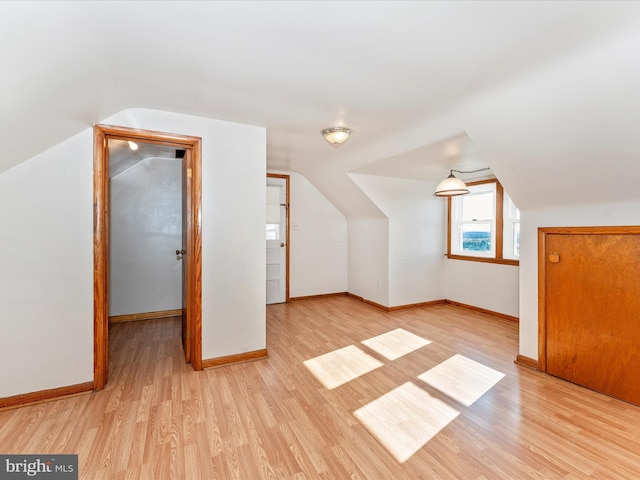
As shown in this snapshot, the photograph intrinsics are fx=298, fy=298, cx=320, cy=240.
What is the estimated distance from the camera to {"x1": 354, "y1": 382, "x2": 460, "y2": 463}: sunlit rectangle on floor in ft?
5.87

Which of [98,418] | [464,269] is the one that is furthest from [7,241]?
[464,269]

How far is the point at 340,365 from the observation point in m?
2.84

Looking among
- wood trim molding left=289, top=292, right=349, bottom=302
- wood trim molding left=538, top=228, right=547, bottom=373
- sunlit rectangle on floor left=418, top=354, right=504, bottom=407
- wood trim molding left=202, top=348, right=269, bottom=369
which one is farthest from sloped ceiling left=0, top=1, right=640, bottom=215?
wood trim molding left=289, top=292, right=349, bottom=302

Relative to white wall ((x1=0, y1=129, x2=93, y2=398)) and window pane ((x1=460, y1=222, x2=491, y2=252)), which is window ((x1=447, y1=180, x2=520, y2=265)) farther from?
white wall ((x1=0, y1=129, x2=93, y2=398))

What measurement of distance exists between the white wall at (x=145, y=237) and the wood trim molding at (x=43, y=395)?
6.75 feet

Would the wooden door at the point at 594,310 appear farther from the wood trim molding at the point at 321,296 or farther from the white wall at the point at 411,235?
the wood trim molding at the point at 321,296

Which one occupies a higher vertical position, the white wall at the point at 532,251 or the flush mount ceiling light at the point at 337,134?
the flush mount ceiling light at the point at 337,134

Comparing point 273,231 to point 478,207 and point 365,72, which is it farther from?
point 365,72

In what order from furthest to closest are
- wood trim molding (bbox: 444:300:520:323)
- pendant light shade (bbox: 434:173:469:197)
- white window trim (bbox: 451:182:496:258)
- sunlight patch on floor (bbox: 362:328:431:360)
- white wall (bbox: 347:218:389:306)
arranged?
white wall (bbox: 347:218:389:306)
white window trim (bbox: 451:182:496:258)
wood trim molding (bbox: 444:300:520:323)
pendant light shade (bbox: 434:173:469:197)
sunlight patch on floor (bbox: 362:328:431:360)

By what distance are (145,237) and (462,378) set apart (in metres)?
4.30

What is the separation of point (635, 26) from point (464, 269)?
387cm

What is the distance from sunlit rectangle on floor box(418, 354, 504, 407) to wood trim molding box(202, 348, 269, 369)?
1.52 m

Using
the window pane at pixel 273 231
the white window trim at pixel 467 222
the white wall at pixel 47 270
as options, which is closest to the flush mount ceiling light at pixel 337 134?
the white wall at pixel 47 270

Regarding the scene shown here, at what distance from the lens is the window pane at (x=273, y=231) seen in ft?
16.8
